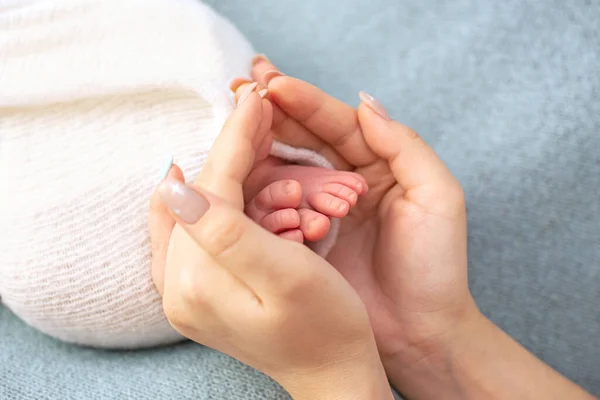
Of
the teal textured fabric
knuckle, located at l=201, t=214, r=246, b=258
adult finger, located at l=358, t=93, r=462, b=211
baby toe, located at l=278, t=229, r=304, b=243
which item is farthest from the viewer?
the teal textured fabric

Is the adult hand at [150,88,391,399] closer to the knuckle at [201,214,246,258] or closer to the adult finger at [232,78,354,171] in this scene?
the knuckle at [201,214,246,258]

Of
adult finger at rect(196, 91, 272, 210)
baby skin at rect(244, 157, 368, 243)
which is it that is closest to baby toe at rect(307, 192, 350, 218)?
baby skin at rect(244, 157, 368, 243)

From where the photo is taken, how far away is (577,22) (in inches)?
32.4

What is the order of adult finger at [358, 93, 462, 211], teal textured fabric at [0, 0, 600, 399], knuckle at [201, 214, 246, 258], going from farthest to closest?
teal textured fabric at [0, 0, 600, 399], adult finger at [358, 93, 462, 211], knuckle at [201, 214, 246, 258]

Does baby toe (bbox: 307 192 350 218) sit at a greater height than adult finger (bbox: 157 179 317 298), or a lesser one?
lesser

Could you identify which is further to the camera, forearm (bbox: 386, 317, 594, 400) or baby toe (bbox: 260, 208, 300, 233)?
forearm (bbox: 386, 317, 594, 400)

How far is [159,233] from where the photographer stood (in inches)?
25.0

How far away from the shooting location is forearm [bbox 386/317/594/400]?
26.8 inches

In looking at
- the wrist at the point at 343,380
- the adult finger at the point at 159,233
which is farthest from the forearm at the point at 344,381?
the adult finger at the point at 159,233

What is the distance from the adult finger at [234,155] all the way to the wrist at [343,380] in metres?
0.17

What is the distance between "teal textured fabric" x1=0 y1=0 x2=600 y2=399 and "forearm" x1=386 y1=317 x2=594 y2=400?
154 mm

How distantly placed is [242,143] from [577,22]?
2.00 ft

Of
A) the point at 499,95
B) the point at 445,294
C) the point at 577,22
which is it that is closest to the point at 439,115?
the point at 499,95

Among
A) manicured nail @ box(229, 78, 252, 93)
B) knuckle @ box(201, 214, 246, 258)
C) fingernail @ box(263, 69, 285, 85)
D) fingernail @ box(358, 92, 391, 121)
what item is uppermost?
fingernail @ box(358, 92, 391, 121)
